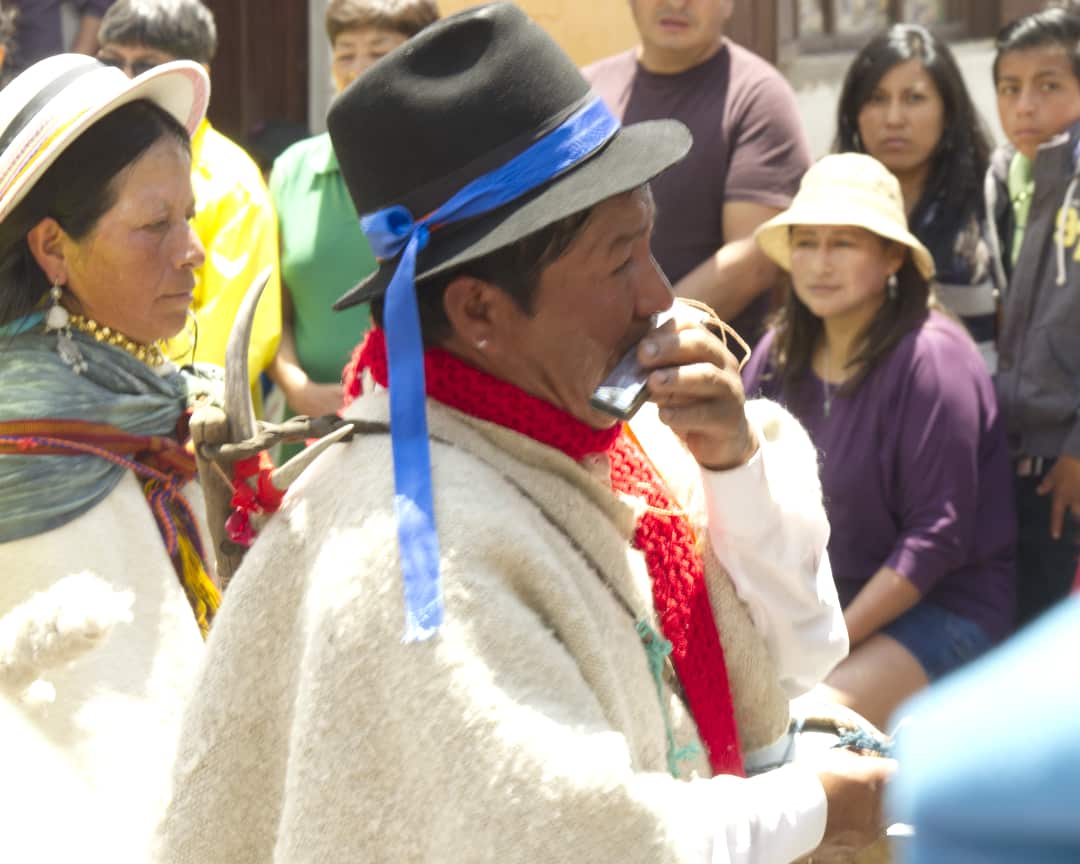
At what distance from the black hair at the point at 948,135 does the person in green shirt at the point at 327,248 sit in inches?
55.2

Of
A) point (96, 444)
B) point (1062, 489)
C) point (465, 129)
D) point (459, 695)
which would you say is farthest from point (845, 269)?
point (459, 695)

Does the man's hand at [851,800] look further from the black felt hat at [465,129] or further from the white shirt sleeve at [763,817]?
the black felt hat at [465,129]

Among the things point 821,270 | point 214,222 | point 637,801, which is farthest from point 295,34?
point 637,801

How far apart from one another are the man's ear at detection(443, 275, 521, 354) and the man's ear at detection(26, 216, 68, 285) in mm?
1210

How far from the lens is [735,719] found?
2182 mm

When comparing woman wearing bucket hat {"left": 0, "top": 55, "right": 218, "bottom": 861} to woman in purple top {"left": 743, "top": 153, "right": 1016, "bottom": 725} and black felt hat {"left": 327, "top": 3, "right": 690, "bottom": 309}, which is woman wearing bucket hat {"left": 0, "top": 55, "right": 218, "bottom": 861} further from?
woman in purple top {"left": 743, "top": 153, "right": 1016, "bottom": 725}

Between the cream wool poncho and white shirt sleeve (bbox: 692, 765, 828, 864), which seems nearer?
the cream wool poncho

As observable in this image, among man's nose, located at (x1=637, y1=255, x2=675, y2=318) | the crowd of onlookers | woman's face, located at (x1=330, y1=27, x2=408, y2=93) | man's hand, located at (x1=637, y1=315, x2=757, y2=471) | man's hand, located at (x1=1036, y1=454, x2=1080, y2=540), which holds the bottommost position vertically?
man's hand, located at (x1=1036, y1=454, x2=1080, y2=540)

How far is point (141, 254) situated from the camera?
9.72 ft

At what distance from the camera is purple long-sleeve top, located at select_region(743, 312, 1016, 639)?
4266 mm

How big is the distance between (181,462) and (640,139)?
1.27m

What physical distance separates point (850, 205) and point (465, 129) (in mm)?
2673

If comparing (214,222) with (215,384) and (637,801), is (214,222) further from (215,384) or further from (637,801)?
(637,801)

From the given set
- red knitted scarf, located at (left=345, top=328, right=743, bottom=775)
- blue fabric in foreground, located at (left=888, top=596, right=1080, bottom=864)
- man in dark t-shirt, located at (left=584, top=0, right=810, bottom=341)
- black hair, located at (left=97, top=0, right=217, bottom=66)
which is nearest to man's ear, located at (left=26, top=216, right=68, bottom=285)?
red knitted scarf, located at (left=345, top=328, right=743, bottom=775)
